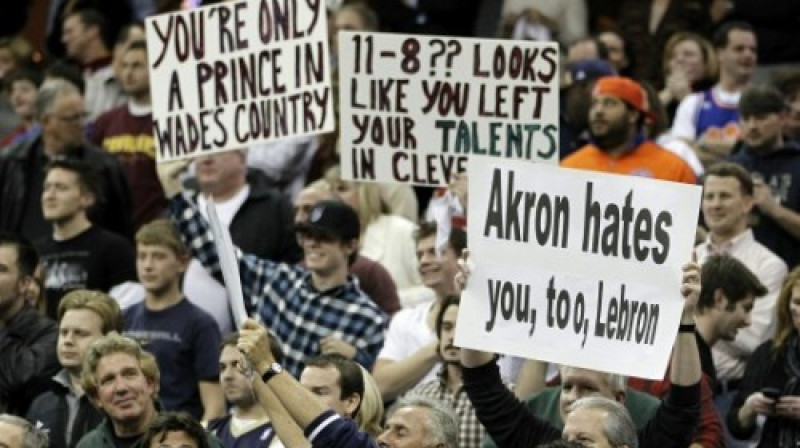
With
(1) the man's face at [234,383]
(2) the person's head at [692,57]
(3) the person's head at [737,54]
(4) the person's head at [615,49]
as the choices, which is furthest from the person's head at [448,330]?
(4) the person's head at [615,49]

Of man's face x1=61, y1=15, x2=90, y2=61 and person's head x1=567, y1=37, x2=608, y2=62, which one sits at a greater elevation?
person's head x1=567, y1=37, x2=608, y2=62

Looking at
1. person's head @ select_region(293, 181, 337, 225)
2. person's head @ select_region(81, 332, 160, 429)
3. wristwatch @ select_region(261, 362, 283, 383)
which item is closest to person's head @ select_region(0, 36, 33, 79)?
person's head @ select_region(293, 181, 337, 225)

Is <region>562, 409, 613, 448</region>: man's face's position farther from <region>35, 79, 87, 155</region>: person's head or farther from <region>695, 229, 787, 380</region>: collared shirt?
<region>35, 79, 87, 155</region>: person's head

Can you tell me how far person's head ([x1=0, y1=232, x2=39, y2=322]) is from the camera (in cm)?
1327

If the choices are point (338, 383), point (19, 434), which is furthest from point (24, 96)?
point (338, 383)

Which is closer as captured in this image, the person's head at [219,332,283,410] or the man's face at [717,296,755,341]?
the person's head at [219,332,283,410]

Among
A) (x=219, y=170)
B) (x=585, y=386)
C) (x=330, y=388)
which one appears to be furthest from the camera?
(x=219, y=170)

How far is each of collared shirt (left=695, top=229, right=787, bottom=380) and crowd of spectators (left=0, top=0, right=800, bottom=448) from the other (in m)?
0.01

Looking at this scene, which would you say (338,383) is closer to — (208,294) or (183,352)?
(183,352)

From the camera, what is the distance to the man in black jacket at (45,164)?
15469 mm

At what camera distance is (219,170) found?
14.4m

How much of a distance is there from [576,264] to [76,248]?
14.2 ft

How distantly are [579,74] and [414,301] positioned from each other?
232cm

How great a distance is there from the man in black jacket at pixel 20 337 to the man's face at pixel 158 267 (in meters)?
0.51
